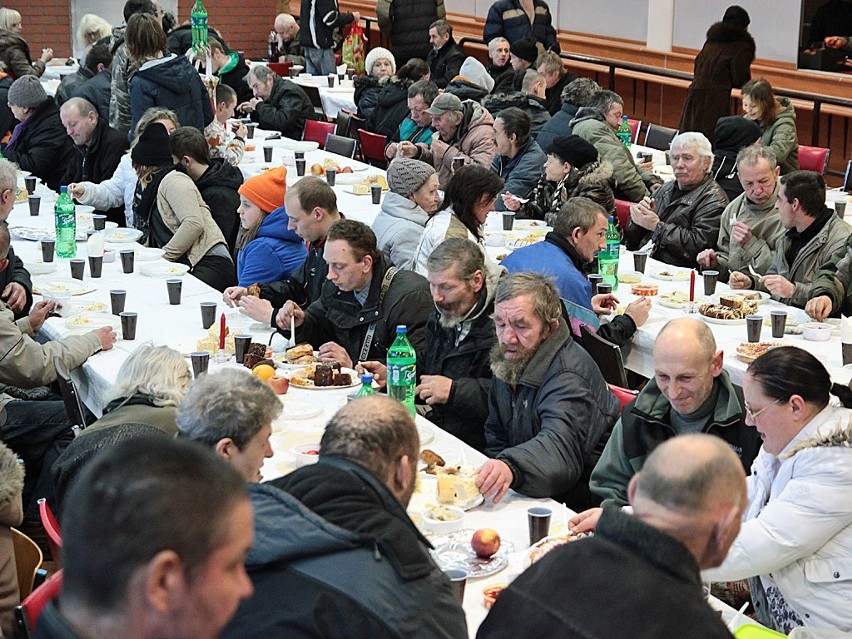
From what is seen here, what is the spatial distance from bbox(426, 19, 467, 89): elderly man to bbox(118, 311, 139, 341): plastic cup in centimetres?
Result: 831

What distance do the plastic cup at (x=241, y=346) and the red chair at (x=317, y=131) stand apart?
5.75 m

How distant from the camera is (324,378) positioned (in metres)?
4.46

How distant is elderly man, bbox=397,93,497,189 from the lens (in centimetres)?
907

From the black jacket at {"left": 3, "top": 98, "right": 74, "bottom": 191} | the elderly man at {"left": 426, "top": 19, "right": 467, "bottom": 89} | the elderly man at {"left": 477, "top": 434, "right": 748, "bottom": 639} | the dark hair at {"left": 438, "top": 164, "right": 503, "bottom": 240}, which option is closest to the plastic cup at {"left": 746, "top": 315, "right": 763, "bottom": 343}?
the dark hair at {"left": 438, "top": 164, "right": 503, "bottom": 240}

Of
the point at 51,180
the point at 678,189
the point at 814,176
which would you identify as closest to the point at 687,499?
the point at 814,176

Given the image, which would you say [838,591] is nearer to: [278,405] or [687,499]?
[687,499]

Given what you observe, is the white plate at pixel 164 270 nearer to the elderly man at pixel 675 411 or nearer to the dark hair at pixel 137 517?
the elderly man at pixel 675 411

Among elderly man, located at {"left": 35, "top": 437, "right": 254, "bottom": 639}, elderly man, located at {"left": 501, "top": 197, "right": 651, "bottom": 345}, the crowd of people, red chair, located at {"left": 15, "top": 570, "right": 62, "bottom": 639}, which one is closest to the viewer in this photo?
elderly man, located at {"left": 35, "top": 437, "right": 254, "bottom": 639}

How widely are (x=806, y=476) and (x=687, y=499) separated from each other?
1.06m

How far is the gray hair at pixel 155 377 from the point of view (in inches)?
149

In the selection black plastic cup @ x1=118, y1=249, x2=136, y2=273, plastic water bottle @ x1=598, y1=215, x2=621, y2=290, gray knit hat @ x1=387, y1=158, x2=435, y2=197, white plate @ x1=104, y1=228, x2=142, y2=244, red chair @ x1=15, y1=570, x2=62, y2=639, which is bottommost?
red chair @ x1=15, y1=570, x2=62, y2=639

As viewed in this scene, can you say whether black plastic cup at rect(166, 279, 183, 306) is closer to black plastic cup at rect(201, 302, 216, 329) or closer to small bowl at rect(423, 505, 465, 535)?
black plastic cup at rect(201, 302, 216, 329)

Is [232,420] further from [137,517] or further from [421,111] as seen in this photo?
[421,111]

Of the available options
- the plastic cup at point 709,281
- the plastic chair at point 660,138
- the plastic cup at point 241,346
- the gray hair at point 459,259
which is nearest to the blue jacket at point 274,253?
the plastic cup at point 241,346
